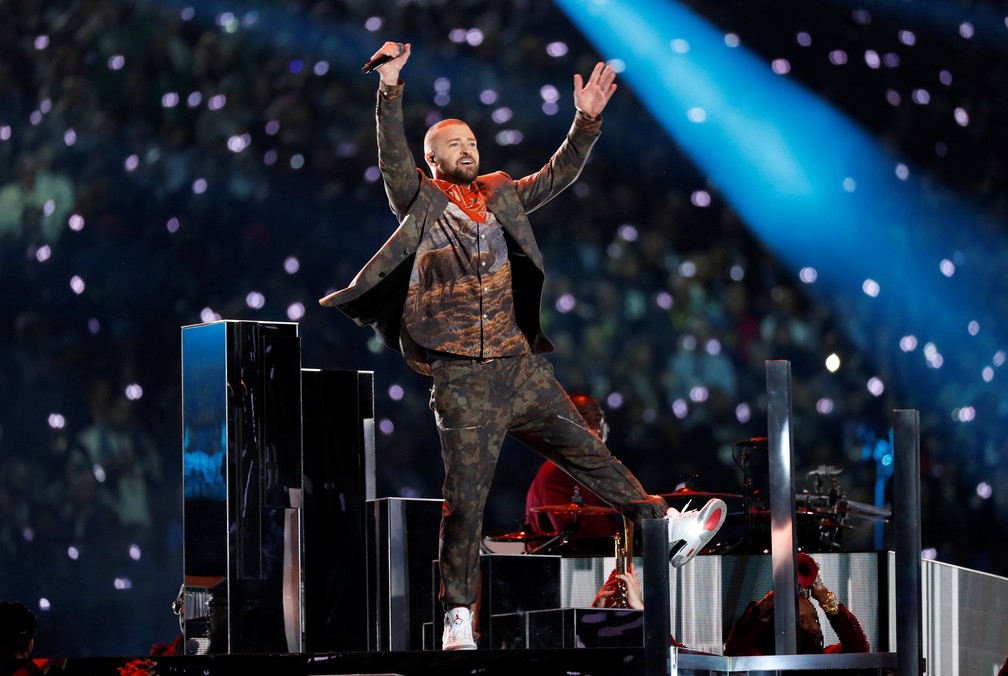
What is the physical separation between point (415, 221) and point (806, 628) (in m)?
1.31

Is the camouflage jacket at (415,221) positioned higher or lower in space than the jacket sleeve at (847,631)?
higher

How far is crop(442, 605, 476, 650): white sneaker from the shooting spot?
123 inches

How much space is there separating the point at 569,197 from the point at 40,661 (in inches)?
145

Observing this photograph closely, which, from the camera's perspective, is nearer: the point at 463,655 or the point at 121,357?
the point at 463,655

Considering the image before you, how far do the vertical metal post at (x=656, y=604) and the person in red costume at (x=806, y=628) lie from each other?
73 centimetres

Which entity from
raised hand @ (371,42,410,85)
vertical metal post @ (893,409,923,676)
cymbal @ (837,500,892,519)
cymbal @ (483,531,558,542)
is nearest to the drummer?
cymbal @ (483,531,558,542)

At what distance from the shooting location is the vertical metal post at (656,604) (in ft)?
9.26

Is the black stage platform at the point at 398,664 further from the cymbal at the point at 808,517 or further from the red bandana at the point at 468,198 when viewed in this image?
the cymbal at the point at 808,517

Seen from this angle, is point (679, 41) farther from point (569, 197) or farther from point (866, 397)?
point (866, 397)

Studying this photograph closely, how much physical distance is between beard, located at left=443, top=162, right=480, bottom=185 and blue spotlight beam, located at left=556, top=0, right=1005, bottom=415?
3.11 meters

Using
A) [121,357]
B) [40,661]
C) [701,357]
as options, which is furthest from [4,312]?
[40,661]

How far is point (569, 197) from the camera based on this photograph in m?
6.17

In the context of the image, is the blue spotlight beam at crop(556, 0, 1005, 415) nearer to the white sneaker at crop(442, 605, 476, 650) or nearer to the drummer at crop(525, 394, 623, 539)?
the drummer at crop(525, 394, 623, 539)

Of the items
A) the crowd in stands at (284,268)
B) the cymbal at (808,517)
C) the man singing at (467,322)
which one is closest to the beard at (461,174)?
the man singing at (467,322)
